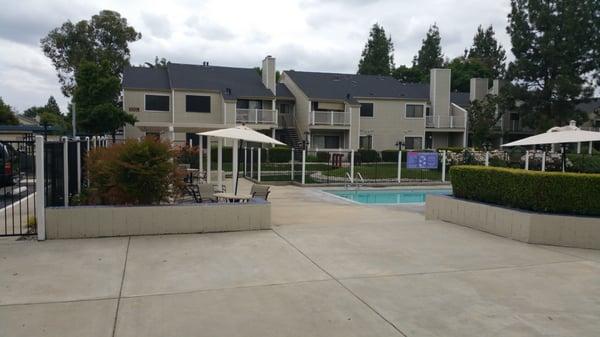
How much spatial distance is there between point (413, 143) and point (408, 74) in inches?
1107

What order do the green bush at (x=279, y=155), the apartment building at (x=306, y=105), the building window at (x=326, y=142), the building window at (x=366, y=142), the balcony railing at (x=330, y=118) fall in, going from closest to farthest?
the green bush at (x=279, y=155), the apartment building at (x=306, y=105), the balcony railing at (x=330, y=118), the building window at (x=326, y=142), the building window at (x=366, y=142)

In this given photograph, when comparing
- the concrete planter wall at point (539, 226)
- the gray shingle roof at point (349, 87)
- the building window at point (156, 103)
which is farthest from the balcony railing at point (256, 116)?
the concrete planter wall at point (539, 226)

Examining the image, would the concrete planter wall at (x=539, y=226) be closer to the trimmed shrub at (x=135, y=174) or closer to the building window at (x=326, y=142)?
the trimmed shrub at (x=135, y=174)

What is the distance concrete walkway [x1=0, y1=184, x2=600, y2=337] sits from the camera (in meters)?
4.57

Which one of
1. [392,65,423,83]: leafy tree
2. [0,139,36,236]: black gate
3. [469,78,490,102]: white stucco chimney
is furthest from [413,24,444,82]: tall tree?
[0,139,36,236]: black gate

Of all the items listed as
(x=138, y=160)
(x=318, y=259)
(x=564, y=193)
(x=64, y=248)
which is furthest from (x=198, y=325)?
(x=564, y=193)

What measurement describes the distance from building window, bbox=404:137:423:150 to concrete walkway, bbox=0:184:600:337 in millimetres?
→ 33812

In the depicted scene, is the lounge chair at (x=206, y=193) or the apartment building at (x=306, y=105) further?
the apartment building at (x=306, y=105)

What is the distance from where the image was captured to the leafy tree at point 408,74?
6744cm

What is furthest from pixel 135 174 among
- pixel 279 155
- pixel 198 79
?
pixel 198 79

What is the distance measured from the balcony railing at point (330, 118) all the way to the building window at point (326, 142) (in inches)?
78.5

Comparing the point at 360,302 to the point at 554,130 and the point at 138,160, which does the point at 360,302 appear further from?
the point at 554,130

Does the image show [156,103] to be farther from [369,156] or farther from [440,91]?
[440,91]

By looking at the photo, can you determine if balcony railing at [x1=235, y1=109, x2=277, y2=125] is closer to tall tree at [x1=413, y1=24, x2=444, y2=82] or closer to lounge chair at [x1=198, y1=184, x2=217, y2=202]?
lounge chair at [x1=198, y1=184, x2=217, y2=202]
